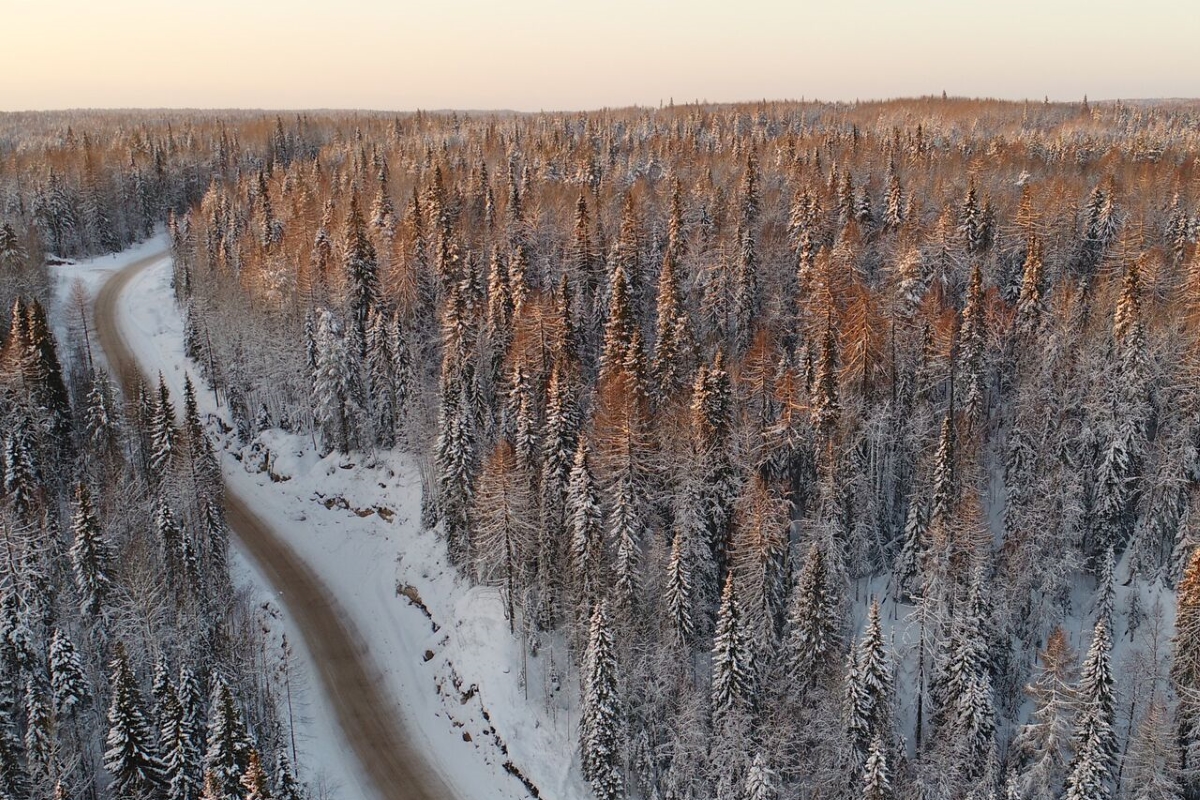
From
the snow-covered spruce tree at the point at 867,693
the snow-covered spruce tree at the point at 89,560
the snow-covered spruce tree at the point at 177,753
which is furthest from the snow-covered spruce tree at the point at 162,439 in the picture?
the snow-covered spruce tree at the point at 867,693

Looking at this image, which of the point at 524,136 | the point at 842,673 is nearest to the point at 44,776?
the point at 842,673

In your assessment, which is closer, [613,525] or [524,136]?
[613,525]

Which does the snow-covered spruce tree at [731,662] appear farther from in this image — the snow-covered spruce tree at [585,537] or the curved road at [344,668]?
the curved road at [344,668]

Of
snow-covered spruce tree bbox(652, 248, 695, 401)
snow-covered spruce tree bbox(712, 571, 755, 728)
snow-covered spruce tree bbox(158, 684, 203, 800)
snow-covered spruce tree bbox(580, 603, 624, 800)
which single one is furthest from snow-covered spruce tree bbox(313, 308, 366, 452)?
snow-covered spruce tree bbox(712, 571, 755, 728)

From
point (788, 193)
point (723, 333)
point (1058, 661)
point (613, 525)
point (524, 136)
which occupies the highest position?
point (524, 136)

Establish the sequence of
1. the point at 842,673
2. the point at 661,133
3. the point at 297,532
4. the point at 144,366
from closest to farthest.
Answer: the point at 842,673
the point at 297,532
the point at 144,366
the point at 661,133

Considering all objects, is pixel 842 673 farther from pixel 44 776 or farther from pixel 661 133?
pixel 661 133

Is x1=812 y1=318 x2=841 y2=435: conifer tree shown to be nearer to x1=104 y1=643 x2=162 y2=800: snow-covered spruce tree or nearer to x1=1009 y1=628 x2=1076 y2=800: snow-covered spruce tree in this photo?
x1=1009 y1=628 x2=1076 y2=800: snow-covered spruce tree
